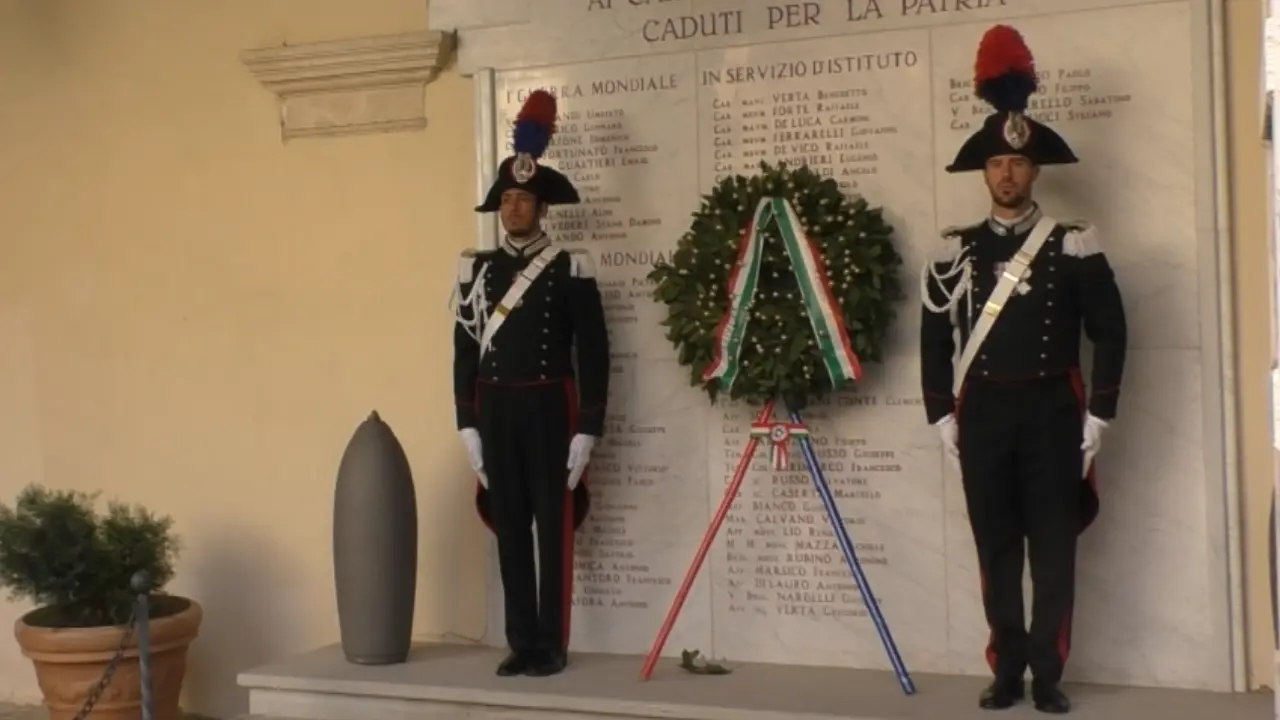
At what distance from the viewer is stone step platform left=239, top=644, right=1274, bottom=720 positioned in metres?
3.84

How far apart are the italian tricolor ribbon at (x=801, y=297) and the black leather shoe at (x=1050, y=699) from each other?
0.96 meters

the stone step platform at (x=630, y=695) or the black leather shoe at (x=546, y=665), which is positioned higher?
the black leather shoe at (x=546, y=665)

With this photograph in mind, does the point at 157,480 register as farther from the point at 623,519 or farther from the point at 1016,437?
the point at 1016,437

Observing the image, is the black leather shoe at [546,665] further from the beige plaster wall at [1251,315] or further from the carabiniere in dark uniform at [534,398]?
the beige plaster wall at [1251,315]

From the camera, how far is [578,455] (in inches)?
169

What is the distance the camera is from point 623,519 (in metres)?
4.67

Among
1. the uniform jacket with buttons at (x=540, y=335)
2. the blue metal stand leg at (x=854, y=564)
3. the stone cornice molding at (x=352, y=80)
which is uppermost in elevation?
the stone cornice molding at (x=352, y=80)

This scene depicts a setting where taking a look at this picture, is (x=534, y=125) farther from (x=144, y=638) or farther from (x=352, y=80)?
(x=144, y=638)

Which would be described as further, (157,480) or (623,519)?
(157,480)

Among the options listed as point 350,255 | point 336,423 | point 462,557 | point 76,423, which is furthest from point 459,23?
point 76,423

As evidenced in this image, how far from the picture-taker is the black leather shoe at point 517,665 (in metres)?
4.36

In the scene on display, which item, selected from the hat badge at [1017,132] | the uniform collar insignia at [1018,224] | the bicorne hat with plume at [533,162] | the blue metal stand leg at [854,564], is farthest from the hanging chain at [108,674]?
the hat badge at [1017,132]

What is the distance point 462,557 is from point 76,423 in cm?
168

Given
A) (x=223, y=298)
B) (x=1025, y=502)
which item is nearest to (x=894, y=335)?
(x=1025, y=502)
